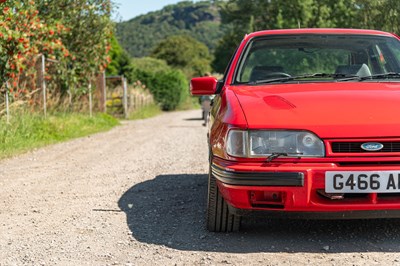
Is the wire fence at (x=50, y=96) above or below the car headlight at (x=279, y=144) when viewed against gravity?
below

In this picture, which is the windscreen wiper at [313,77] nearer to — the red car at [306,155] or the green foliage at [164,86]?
the red car at [306,155]

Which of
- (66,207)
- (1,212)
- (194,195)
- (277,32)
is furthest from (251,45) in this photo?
(1,212)

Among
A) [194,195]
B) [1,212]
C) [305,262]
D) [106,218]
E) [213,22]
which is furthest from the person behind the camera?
[213,22]

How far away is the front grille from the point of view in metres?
3.57

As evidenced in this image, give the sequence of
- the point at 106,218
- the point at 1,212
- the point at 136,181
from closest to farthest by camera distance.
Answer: the point at 106,218 < the point at 1,212 < the point at 136,181

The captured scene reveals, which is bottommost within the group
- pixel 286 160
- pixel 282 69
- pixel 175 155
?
pixel 175 155

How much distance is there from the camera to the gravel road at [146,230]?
3.56 meters

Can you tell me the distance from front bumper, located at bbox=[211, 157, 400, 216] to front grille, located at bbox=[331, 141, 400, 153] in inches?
3.8

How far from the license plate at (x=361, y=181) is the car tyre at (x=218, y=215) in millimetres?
767

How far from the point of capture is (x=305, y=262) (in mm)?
3424

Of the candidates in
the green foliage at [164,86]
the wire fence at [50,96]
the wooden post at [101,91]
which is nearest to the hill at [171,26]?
the green foliage at [164,86]

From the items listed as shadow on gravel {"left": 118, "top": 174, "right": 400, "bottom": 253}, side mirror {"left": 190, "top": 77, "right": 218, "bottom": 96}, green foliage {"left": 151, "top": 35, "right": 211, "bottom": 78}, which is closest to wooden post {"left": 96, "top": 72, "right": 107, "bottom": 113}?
shadow on gravel {"left": 118, "top": 174, "right": 400, "bottom": 253}

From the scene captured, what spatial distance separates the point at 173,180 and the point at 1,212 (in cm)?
212

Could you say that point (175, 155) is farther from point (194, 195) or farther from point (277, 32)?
point (277, 32)
